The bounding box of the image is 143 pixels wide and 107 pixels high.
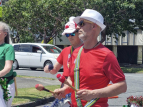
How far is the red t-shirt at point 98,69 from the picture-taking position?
2.38 m

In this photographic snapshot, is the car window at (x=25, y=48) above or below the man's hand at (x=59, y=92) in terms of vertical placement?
below

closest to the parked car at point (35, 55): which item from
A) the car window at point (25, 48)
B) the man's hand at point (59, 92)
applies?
the car window at point (25, 48)

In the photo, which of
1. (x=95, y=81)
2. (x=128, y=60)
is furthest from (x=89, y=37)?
(x=128, y=60)

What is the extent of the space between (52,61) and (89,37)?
14852 mm

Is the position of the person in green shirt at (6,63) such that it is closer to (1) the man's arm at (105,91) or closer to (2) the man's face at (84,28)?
(2) the man's face at (84,28)

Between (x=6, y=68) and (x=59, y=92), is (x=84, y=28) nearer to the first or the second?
(x=59, y=92)

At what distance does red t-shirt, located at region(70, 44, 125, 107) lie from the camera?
2.38 metres

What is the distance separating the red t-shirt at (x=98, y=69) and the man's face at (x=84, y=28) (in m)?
0.13

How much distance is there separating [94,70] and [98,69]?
0.04m

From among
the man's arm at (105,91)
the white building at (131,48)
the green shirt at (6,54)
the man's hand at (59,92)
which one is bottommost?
the white building at (131,48)

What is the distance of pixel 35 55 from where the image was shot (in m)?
18.1

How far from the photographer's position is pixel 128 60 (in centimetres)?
2864

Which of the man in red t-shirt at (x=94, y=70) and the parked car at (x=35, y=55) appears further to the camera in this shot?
the parked car at (x=35, y=55)

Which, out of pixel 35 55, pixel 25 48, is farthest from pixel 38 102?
pixel 25 48
